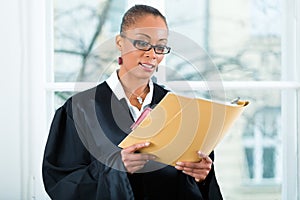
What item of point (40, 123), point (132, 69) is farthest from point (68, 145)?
point (40, 123)

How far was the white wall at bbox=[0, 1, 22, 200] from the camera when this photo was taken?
206cm

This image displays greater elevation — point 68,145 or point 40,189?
point 68,145

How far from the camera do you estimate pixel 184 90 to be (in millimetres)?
2107

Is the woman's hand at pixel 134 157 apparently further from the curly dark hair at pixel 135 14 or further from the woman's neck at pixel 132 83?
the curly dark hair at pixel 135 14

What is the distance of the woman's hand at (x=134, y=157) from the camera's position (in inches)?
52.2

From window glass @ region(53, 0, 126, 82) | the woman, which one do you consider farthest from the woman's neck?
window glass @ region(53, 0, 126, 82)

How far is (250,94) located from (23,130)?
0.92 meters

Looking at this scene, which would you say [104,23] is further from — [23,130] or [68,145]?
A: [68,145]

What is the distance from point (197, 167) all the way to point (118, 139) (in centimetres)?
24

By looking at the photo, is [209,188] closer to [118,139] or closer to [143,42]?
[118,139]

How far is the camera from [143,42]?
150 cm

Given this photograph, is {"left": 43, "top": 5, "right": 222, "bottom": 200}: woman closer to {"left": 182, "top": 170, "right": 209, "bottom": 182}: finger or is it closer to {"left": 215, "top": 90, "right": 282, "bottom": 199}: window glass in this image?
{"left": 182, "top": 170, "right": 209, "bottom": 182}: finger

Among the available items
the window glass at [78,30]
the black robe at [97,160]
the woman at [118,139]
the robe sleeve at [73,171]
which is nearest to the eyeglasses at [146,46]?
the woman at [118,139]

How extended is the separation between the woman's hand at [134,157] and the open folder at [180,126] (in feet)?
0.05
